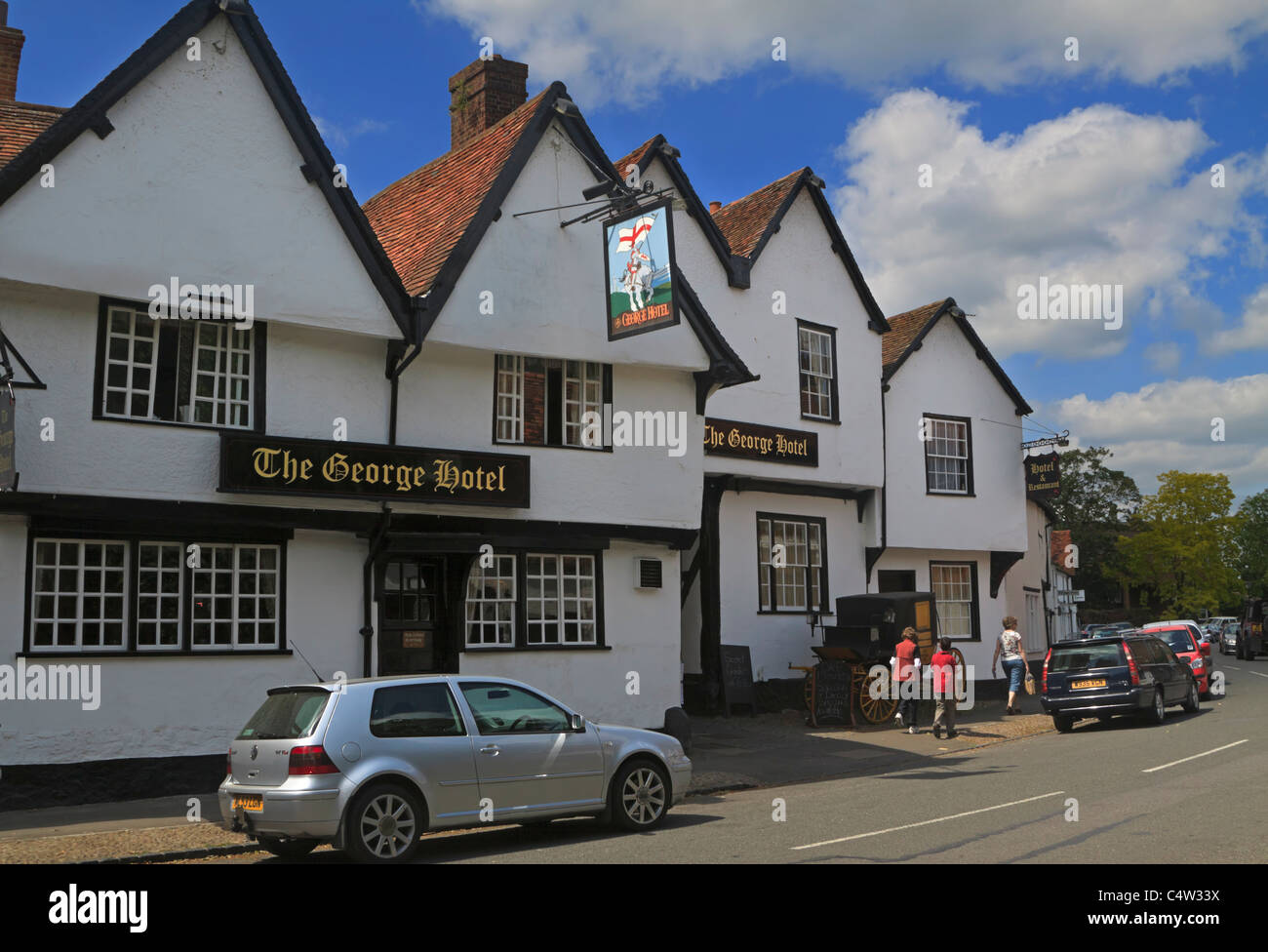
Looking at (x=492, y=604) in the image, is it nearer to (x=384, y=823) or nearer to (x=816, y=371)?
(x=384, y=823)

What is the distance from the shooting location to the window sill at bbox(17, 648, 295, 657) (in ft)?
45.2

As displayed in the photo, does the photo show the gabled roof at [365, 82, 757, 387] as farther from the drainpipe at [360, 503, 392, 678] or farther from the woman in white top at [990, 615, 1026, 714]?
the woman in white top at [990, 615, 1026, 714]

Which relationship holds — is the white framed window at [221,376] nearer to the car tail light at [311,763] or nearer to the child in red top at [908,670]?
the car tail light at [311,763]

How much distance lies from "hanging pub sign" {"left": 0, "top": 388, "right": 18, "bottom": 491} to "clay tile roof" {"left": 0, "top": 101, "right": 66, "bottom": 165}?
12.6 feet

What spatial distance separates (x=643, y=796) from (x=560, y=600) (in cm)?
680

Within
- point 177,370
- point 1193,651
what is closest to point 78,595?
point 177,370

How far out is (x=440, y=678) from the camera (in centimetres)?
1083

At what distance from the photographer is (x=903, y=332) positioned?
27.1 m

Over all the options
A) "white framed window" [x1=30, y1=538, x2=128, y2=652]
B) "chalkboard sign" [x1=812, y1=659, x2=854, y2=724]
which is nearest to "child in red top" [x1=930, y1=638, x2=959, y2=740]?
"chalkboard sign" [x1=812, y1=659, x2=854, y2=724]

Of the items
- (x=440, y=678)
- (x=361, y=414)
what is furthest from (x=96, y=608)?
(x=440, y=678)

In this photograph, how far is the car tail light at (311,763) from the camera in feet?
32.0

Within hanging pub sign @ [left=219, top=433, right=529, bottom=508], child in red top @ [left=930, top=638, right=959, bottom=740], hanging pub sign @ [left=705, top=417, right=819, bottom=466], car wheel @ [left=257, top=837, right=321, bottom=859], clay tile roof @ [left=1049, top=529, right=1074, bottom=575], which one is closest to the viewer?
car wheel @ [left=257, top=837, right=321, bottom=859]

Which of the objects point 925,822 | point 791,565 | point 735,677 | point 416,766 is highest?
point 791,565
